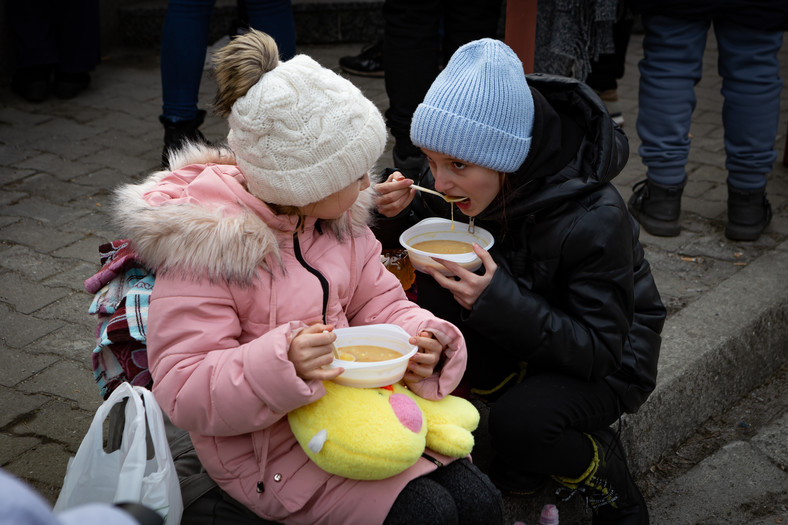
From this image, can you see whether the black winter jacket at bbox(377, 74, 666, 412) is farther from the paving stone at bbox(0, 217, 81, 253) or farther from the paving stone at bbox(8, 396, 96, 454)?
the paving stone at bbox(0, 217, 81, 253)

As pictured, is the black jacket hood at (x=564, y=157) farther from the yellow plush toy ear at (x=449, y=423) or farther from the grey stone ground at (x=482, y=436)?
the grey stone ground at (x=482, y=436)

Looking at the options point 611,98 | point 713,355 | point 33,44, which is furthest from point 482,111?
point 33,44

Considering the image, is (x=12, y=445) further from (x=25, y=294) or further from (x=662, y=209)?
(x=662, y=209)

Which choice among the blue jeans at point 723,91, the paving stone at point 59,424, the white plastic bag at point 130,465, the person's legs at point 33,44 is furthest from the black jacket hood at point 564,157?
the person's legs at point 33,44

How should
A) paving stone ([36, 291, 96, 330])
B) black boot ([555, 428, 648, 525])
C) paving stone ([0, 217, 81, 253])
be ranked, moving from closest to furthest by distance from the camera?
black boot ([555, 428, 648, 525]) → paving stone ([36, 291, 96, 330]) → paving stone ([0, 217, 81, 253])

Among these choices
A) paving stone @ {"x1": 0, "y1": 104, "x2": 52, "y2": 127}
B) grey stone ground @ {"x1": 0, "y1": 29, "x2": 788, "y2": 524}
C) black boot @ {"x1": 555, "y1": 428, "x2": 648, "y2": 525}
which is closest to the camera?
black boot @ {"x1": 555, "y1": 428, "x2": 648, "y2": 525}

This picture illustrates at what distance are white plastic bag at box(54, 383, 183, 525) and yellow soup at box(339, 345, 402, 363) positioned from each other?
1.37 feet

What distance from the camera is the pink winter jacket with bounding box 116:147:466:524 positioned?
1.78 metres

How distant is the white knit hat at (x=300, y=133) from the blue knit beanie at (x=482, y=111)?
0.39 metres

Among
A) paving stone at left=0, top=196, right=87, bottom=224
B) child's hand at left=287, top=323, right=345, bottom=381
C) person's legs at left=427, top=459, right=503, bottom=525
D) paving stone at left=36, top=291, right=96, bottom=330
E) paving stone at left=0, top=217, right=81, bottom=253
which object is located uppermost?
child's hand at left=287, top=323, right=345, bottom=381

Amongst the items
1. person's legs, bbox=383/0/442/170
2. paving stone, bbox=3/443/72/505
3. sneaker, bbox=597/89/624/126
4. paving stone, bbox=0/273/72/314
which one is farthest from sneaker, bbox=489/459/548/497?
sneaker, bbox=597/89/624/126

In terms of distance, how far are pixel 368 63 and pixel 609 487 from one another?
4.43m

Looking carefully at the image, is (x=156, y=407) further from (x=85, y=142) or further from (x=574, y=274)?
(x=85, y=142)

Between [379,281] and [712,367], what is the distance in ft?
5.02
